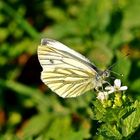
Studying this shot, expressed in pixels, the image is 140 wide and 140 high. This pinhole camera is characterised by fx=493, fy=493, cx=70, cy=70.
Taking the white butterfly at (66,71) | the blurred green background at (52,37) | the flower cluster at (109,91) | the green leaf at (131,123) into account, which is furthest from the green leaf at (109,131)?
the blurred green background at (52,37)

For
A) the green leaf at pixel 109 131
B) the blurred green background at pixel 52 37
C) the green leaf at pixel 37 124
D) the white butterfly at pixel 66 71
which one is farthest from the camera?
the blurred green background at pixel 52 37

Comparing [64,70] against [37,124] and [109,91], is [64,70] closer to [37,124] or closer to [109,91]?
[109,91]

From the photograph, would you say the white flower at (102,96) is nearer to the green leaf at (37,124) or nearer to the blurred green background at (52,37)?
the blurred green background at (52,37)

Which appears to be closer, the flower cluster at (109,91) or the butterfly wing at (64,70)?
the flower cluster at (109,91)

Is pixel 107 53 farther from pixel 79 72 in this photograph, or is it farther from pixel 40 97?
pixel 79 72

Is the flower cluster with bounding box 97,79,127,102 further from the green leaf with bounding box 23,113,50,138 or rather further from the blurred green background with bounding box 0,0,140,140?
the green leaf with bounding box 23,113,50,138

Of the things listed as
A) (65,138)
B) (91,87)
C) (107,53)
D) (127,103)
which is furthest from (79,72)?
(107,53)

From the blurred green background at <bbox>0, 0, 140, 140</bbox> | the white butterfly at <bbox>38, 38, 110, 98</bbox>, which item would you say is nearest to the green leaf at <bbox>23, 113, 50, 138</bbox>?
the blurred green background at <bbox>0, 0, 140, 140</bbox>
